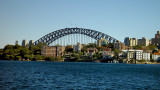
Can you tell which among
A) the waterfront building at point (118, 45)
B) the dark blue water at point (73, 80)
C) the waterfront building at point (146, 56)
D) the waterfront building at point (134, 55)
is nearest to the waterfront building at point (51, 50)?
the waterfront building at point (134, 55)

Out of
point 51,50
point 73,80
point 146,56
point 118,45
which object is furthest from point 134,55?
point 73,80

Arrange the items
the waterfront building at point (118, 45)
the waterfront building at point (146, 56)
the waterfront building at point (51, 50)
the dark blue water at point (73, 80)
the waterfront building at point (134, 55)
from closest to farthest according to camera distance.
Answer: the dark blue water at point (73, 80) < the waterfront building at point (134, 55) < the waterfront building at point (146, 56) < the waterfront building at point (51, 50) < the waterfront building at point (118, 45)

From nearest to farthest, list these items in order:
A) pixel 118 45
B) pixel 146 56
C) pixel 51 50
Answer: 1. pixel 146 56
2. pixel 51 50
3. pixel 118 45

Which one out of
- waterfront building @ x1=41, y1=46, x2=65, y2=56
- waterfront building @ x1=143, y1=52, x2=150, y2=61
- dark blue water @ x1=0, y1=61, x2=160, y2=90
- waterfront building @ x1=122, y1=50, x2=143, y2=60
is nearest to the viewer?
dark blue water @ x1=0, y1=61, x2=160, y2=90

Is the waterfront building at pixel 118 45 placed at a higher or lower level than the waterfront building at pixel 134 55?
higher

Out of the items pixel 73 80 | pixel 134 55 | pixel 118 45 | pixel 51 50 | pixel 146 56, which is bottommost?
pixel 73 80

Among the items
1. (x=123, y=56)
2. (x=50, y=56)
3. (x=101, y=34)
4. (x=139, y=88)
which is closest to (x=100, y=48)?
(x=101, y=34)

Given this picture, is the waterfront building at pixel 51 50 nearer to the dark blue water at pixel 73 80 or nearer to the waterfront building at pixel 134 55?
the waterfront building at pixel 134 55

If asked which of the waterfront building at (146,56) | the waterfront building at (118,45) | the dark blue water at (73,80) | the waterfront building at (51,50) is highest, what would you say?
the waterfront building at (118,45)

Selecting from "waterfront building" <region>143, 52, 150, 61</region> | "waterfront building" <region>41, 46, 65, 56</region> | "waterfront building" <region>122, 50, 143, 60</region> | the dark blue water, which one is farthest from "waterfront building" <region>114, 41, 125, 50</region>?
the dark blue water

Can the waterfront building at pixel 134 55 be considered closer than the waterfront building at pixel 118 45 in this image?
Yes

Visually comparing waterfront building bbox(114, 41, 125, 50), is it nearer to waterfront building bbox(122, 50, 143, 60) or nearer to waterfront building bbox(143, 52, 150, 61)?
waterfront building bbox(122, 50, 143, 60)

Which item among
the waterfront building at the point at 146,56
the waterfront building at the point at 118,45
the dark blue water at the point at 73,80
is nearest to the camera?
the dark blue water at the point at 73,80

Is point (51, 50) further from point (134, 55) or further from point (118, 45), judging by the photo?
point (118, 45)
